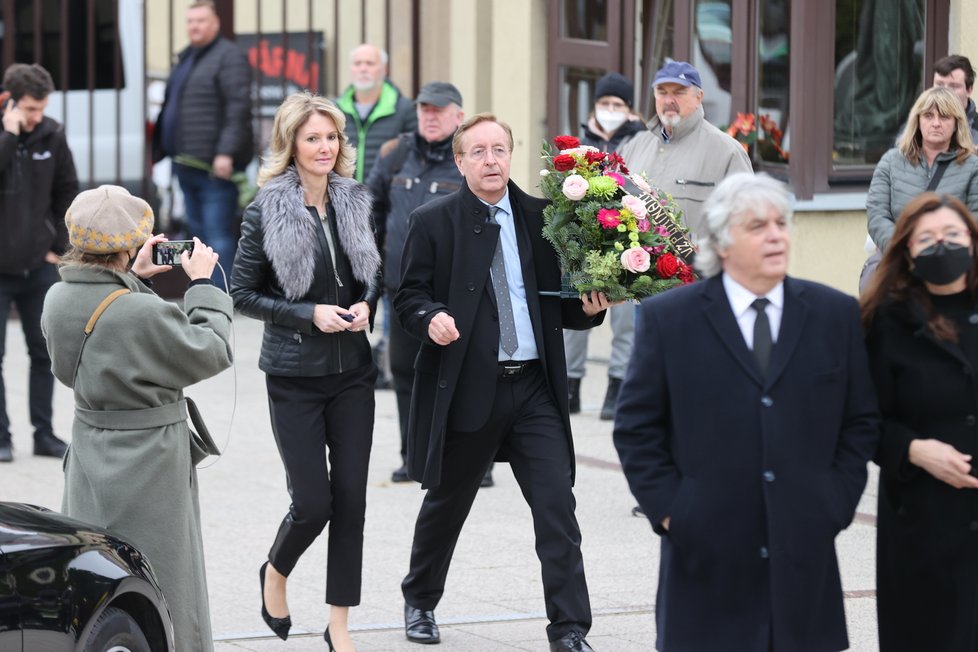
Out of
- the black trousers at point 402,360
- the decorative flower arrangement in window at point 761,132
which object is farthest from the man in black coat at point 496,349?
the decorative flower arrangement in window at point 761,132

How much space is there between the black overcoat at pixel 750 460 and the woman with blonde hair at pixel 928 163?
3.99m

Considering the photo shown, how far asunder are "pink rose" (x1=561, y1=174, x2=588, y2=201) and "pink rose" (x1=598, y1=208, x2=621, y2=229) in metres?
0.10

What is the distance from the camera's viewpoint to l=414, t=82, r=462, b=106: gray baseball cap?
849 centimetres

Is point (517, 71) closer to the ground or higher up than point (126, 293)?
higher up

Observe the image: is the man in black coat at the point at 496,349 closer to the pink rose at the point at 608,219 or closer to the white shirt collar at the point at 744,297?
the pink rose at the point at 608,219

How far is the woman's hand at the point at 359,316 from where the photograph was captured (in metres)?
6.12

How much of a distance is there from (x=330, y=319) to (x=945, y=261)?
7.87 feet

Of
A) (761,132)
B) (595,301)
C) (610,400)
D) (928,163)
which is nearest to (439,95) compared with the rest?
(928,163)

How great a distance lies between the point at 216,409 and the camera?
1162 cm

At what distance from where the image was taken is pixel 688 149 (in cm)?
801

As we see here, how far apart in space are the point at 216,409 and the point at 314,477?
5674mm

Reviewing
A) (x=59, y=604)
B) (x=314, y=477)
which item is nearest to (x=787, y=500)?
(x=59, y=604)

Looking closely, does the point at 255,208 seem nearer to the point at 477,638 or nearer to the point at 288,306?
the point at 288,306

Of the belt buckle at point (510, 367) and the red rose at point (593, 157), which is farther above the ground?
the red rose at point (593, 157)
